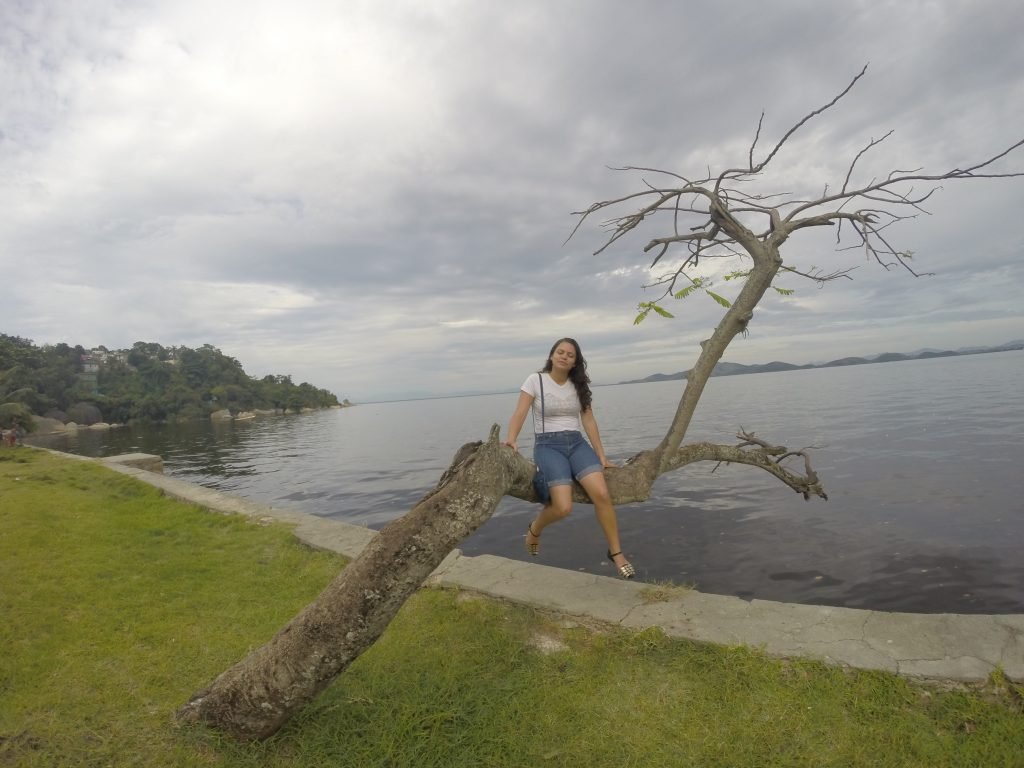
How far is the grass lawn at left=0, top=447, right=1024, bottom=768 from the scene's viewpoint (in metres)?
2.94

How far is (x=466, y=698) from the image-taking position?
3.48 meters

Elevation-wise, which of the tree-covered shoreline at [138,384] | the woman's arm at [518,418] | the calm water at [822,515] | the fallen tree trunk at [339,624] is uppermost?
the tree-covered shoreline at [138,384]

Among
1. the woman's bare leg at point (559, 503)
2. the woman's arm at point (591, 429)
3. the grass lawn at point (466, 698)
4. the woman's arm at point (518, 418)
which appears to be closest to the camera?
the grass lawn at point (466, 698)

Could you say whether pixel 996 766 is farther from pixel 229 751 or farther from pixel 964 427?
pixel 964 427

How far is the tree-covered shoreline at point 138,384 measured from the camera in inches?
2813

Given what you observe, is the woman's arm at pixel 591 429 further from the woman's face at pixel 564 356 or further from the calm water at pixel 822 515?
the calm water at pixel 822 515

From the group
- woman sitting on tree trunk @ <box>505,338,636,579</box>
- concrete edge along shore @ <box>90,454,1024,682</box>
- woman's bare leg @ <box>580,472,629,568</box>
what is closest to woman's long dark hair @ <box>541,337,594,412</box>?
woman sitting on tree trunk @ <box>505,338,636,579</box>

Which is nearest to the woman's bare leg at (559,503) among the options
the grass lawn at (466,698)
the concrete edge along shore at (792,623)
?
the concrete edge along shore at (792,623)

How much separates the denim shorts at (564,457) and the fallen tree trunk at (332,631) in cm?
174

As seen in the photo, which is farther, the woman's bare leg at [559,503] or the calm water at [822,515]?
the calm water at [822,515]

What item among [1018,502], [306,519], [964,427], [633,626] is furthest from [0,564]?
[964,427]

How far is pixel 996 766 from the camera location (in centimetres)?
270

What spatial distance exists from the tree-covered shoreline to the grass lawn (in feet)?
193

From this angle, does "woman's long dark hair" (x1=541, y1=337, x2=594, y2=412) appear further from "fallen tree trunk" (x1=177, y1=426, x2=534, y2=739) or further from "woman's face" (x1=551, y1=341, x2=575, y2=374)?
"fallen tree trunk" (x1=177, y1=426, x2=534, y2=739)
